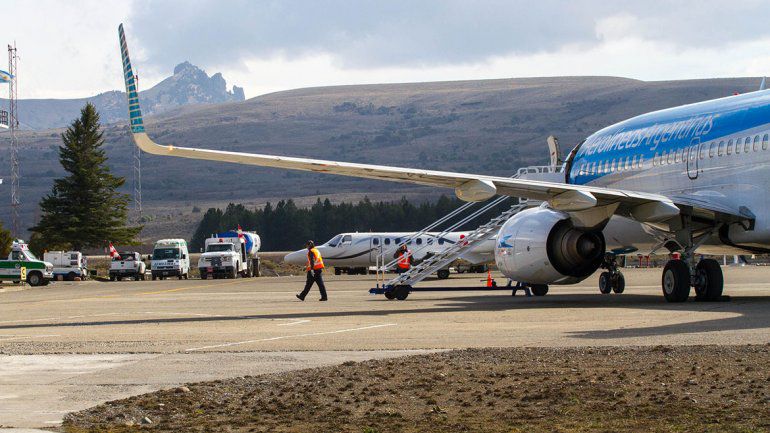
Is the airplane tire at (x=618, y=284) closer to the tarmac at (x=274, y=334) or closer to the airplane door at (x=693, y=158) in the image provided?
the tarmac at (x=274, y=334)

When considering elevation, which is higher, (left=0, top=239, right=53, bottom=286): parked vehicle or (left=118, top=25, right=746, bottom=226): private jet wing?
(left=118, top=25, right=746, bottom=226): private jet wing

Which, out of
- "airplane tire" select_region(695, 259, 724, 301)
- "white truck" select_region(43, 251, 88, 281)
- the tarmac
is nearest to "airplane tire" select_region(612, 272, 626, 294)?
the tarmac

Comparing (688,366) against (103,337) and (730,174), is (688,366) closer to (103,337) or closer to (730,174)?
(103,337)

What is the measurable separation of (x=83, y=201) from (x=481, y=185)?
7097 cm

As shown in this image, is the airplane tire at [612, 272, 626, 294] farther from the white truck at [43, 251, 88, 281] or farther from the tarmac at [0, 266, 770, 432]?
the white truck at [43, 251, 88, 281]

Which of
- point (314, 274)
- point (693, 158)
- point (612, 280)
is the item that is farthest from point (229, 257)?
point (693, 158)

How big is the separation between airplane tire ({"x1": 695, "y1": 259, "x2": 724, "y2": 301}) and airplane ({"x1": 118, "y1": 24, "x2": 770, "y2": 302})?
0.02 metres

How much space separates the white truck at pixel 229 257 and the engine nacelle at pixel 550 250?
4422 centimetres

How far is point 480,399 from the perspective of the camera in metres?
10.2

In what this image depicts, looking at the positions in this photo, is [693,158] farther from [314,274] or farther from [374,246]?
[374,246]

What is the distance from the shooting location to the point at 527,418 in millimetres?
9273

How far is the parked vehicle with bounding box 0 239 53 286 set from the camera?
57.6 m

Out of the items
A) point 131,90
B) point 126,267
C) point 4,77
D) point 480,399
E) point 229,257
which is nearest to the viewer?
point 480,399

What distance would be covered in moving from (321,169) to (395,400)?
40.1 feet
